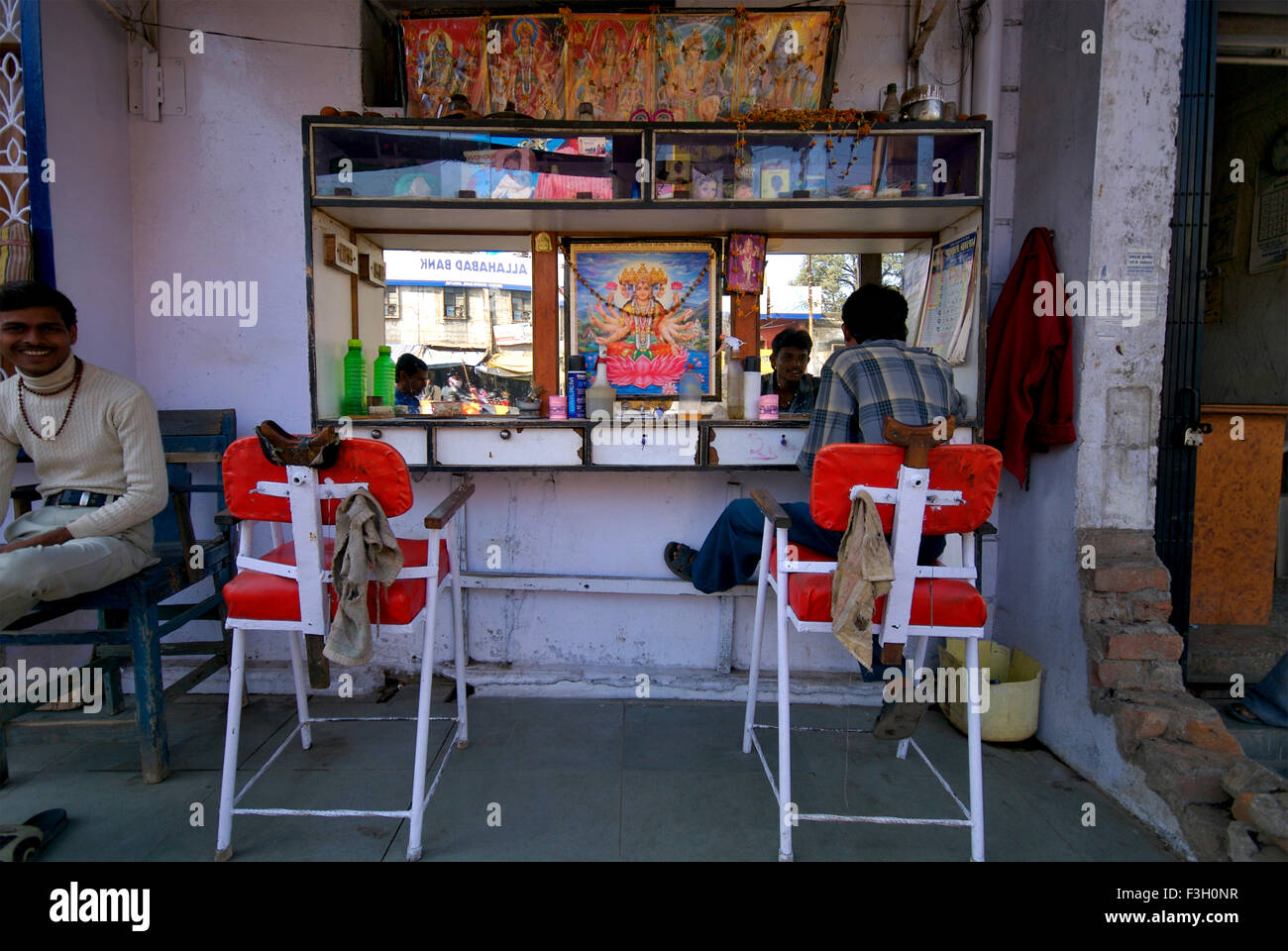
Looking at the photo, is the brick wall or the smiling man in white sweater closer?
the brick wall

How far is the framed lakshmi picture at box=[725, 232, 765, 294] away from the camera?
3391mm

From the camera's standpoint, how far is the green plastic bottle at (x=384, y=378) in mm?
3584

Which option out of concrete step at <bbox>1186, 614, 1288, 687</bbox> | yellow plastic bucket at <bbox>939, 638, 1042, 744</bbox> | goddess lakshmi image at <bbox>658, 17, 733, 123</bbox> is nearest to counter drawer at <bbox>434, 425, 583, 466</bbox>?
goddess lakshmi image at <bbox>658, 17, 733, 123</bbox>

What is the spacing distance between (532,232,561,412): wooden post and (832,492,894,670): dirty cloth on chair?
1914 mm

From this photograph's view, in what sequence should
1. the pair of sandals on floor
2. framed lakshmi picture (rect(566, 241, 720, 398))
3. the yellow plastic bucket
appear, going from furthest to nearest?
framed lakshmi picture (rect(566, 241, 720, 398)) → the yellow plastic bucket → the pair of sandals on floor

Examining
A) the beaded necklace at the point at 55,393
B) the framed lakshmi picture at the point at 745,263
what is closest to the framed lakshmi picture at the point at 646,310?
the framed lakshmi picture at the point at 745,263

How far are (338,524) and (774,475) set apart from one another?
2015 millimetres

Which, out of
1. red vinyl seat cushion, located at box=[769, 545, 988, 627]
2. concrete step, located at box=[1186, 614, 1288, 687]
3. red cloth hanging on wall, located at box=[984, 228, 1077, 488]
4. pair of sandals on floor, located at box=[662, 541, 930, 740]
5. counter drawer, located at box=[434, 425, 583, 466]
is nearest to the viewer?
red vinyl seat cushion, located at box=[769, 545, 988, 627]

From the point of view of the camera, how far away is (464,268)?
362 cm

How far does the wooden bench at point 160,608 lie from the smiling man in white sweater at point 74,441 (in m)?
0.11

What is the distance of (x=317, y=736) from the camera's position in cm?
294

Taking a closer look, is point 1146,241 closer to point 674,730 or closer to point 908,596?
point 908,596

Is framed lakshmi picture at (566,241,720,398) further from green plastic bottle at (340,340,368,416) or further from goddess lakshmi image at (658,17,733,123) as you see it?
green plastic bottle at (340,340,368,416)

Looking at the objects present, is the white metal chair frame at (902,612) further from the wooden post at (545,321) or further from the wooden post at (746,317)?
the wooden post at (545,321)
